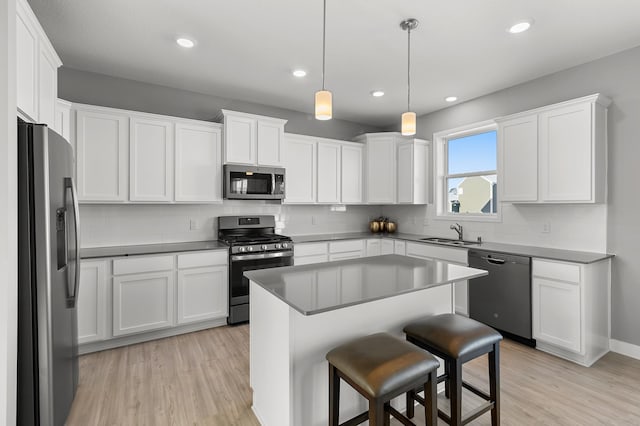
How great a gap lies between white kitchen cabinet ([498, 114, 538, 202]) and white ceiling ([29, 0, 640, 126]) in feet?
1.87

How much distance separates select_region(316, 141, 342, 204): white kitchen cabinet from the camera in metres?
4.59

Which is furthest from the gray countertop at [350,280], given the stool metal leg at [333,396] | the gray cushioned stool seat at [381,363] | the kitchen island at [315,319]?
the stool metal leg at [333,396]

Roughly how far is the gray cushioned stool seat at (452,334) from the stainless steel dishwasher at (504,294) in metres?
1.49

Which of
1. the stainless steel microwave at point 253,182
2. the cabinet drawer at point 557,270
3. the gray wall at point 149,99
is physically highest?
the gray wall at point 149,99

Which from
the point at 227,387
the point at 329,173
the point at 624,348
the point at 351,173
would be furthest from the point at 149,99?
the point at 624,348

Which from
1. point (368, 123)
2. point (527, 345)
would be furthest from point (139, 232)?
point (527, 345)

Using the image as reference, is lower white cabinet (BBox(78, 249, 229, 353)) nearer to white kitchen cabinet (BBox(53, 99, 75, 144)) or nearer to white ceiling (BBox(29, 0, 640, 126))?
white kitchen cabinet (BBox(53, 99, 75, 144))

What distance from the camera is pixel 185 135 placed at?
11.7 ft

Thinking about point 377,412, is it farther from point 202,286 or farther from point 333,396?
point 202,286

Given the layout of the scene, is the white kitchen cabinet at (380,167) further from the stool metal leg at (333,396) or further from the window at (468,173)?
the stool metal leg at (333,396)

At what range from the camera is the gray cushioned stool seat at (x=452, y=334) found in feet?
5.58

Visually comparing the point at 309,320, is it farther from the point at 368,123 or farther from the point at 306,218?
the point at 368,123

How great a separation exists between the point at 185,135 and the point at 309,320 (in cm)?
279

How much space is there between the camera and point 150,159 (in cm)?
339
